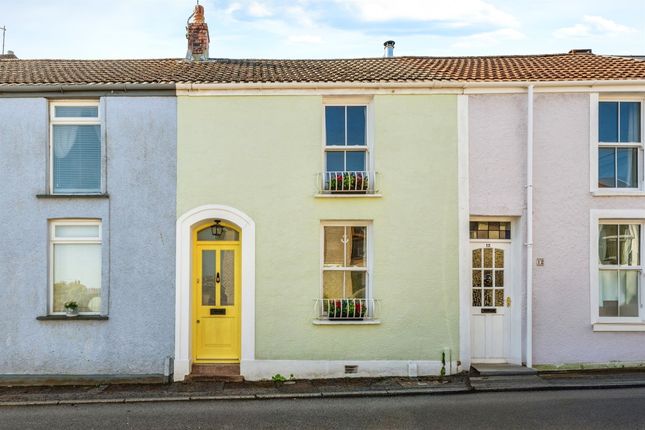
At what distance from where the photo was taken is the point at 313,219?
10.4 metres

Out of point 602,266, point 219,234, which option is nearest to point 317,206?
point 219,234

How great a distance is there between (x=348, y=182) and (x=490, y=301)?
3.84 metres

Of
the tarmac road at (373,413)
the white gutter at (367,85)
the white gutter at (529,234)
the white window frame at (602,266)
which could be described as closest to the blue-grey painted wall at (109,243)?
the white gutter at (367,85)

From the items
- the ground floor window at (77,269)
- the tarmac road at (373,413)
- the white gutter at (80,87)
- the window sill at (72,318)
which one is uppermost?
the white gutter at (80,87)

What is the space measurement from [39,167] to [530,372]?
10.5m

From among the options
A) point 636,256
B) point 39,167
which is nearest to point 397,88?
point 636,256

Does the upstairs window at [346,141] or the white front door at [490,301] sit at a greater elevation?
the upstairs window at [346,141]

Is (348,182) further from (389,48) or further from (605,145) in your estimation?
(389,48)

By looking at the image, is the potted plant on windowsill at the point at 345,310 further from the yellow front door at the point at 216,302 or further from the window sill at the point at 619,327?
the window sill at the point at 619,327

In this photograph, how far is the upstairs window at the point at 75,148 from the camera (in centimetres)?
1063

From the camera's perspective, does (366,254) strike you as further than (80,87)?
Yes

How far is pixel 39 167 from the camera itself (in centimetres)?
1042

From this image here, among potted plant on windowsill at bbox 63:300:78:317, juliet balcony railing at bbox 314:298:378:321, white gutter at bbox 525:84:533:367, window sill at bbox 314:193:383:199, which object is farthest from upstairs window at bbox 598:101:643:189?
potted plant on windowsill at bbox 63:300:78:317

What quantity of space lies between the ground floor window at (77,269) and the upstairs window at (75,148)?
0.82m
